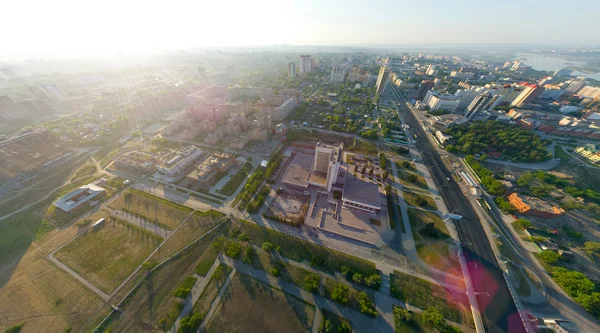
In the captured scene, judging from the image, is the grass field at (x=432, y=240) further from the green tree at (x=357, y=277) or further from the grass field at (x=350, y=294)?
the grass field at (x=350, y=294)

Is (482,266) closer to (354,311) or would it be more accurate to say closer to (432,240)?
(432,240)

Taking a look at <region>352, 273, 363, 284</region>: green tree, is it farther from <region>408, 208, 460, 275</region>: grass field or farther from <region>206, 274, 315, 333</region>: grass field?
<region>408, 208, 460, 275</region>: grass field

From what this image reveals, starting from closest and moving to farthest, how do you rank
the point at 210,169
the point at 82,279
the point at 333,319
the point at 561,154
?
the point at 333,319, the point at 82,279, the point at 210,169, the point at 561,154

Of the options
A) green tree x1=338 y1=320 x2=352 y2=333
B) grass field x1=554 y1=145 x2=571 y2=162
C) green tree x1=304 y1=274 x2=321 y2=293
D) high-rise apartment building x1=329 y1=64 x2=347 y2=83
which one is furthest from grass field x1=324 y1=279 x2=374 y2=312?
high-rise apartment building x1=329 y1=64 x2=347 y2=83

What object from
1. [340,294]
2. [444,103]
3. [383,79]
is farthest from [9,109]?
[444,103]

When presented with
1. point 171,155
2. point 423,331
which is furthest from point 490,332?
point 171,155

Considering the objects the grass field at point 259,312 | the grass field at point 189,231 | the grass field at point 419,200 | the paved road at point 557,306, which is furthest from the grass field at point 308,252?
the paved road at point 557,306
